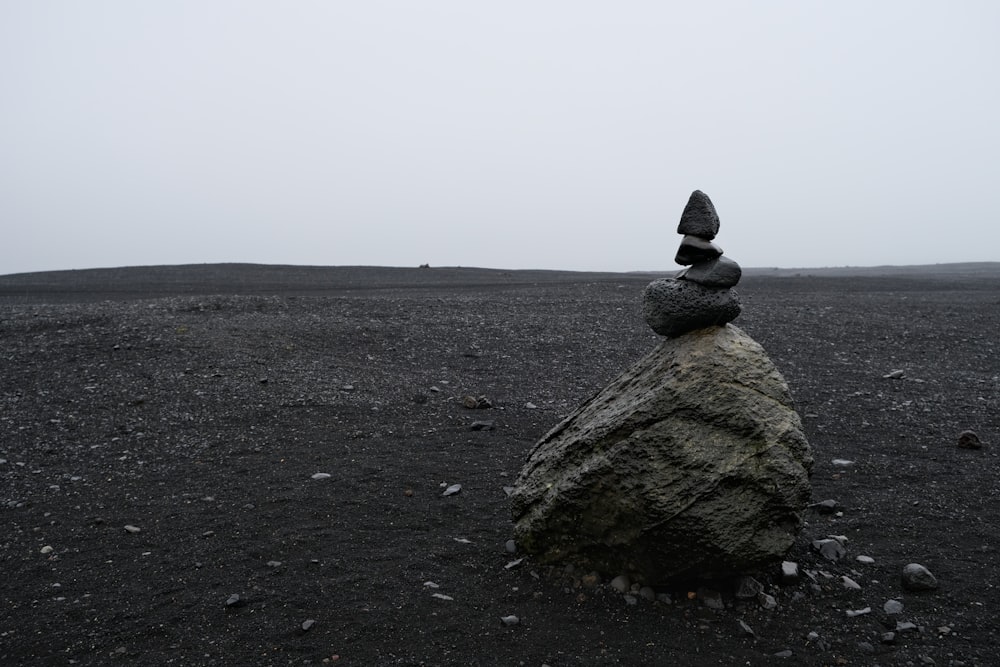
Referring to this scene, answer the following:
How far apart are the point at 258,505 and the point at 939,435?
8677 mm

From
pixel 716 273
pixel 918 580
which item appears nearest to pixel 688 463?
pixel 716 273

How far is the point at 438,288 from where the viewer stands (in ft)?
90.0

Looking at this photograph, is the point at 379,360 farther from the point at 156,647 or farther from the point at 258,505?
the point at 156,647

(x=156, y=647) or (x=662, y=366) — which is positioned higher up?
(x=662, y=366)

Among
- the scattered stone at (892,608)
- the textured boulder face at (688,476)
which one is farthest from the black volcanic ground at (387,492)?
the textured boulder face at (688,476)

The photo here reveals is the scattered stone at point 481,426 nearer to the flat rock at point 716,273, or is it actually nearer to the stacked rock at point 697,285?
the stacked rock at point 697,285

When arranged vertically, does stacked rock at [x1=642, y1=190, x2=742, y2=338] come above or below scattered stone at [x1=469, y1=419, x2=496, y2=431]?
above

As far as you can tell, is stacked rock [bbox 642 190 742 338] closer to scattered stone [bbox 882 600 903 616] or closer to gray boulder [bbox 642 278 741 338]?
gray boulder [bbox 642 278 741 338]

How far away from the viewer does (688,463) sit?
19.3 feet

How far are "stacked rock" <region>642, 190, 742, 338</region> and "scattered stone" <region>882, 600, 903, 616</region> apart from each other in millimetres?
2521

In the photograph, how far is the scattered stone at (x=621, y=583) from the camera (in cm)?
611

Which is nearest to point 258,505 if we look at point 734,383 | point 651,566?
point 651,566

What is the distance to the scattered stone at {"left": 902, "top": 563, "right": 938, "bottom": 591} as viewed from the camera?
605cm

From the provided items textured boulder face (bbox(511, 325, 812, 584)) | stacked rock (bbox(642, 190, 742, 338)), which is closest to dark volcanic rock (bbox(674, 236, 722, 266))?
stacked rock (bbox(642, 190, 742, 338))
